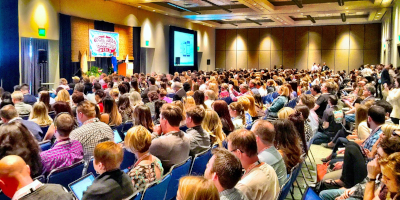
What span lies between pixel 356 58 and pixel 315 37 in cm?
322

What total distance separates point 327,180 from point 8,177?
3.12 metres

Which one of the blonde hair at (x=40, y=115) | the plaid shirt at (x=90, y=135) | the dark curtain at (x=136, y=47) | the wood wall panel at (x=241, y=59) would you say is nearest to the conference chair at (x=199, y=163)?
the plaid shirt at (x=90, y=135)

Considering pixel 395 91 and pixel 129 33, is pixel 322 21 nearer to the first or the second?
pixel 129 33

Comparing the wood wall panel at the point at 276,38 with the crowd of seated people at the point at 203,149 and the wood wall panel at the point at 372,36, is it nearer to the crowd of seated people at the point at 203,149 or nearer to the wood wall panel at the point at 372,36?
the wood wall panel at the point at 372,36

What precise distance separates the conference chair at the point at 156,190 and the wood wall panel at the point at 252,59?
25194 mm

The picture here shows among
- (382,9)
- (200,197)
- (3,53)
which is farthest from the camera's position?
(382,9)

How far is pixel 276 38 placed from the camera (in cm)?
2662

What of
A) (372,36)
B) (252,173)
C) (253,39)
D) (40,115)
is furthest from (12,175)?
(253,39)

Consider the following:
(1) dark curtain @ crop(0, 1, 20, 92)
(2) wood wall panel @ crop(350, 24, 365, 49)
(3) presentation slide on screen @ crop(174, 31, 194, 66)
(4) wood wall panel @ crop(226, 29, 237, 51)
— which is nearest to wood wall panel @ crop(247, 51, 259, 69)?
(4) wood wall panel @ crop(226, 29, 237, 51)

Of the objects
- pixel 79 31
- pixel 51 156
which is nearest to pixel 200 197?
pixel 51 156

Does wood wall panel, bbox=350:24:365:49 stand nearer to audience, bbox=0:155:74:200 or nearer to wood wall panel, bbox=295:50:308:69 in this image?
wood wall panel, bbox=295:50:308:69

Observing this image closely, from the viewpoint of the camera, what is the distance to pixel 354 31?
24.4 m

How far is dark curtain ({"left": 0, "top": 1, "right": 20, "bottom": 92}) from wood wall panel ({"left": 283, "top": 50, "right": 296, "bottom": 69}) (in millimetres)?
19868

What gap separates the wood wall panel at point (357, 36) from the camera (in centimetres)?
2423
